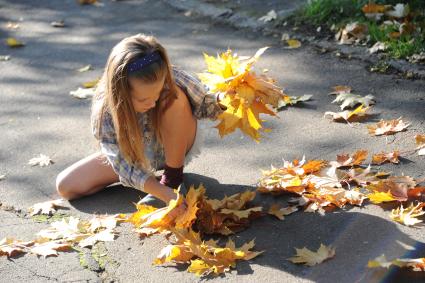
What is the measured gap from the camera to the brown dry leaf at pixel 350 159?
373 cm

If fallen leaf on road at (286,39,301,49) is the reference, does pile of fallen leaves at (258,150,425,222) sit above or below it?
below

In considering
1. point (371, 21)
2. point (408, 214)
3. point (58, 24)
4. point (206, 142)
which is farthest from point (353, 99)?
point (58, 24)

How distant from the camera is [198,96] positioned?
141 inches

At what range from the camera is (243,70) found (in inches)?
Answer: 134

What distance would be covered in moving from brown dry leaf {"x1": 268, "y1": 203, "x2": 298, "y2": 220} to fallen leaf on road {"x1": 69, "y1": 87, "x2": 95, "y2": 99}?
2.25 meters

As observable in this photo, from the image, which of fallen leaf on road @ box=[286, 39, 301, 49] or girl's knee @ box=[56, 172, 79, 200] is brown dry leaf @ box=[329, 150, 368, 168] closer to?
girl's knee @ box=[56, 172, 79, 200]

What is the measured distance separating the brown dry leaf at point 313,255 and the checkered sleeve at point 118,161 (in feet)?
2.63

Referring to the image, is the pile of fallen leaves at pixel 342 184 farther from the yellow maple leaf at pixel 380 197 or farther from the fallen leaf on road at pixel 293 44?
the fallen leaf on road at pixel 293 44

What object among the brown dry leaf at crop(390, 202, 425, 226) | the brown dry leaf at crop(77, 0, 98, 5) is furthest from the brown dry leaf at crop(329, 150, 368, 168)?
the brown dry leaf at crop(77, 0, 98, 5)

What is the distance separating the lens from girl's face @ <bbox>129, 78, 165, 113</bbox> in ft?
10.3

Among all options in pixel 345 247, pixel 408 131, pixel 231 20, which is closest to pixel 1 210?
pixel 345 247

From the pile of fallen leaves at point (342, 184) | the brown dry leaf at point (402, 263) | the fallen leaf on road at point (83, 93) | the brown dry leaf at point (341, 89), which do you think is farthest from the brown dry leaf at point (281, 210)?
the fallen leaf on road at point (83, 93)

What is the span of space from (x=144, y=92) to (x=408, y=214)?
127cm

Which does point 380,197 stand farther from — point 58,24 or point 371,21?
point 58,24
